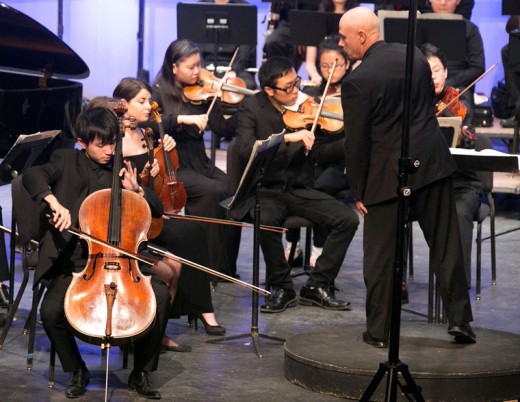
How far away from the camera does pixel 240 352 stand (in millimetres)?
4586

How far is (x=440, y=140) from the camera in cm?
426

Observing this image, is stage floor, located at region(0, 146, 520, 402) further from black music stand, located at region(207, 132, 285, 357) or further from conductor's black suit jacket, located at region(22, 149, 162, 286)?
conductor's black suit jacket, located at region(22, 149, 162, 286)

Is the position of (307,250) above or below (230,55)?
below

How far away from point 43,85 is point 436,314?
2678 millimetres

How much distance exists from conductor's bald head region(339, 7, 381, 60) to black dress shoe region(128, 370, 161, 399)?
A: 1.49 m

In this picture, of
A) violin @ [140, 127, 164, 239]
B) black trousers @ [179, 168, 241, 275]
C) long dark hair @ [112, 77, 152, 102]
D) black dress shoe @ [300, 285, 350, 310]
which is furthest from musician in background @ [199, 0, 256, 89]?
violin @ [140, 127, 164, 239]

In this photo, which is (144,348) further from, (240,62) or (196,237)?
(240,62)

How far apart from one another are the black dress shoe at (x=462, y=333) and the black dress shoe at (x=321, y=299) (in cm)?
108

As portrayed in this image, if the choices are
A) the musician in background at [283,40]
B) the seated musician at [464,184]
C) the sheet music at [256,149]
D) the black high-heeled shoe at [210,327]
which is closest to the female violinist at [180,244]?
the black high-heeled shoe at [210,327]

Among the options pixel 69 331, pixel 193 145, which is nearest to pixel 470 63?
pixel 193 145

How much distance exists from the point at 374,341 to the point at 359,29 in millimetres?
1202

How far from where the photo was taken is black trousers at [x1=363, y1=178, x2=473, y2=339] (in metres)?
4.23

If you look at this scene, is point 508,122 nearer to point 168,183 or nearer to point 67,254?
point 168,183

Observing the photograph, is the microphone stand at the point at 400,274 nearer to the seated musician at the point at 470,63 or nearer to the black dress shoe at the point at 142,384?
the black dress shoe at the point at 142,384
